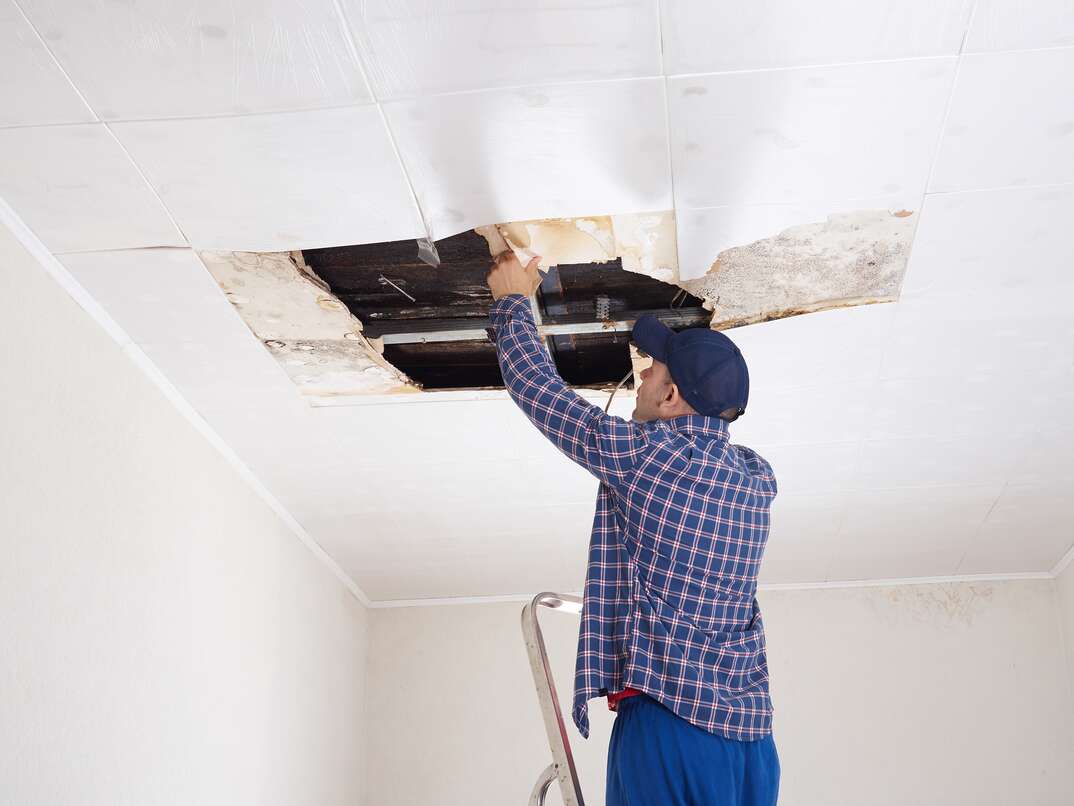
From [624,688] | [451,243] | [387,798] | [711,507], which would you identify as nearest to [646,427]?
[711,507]

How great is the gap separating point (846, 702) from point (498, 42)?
3.77 meters

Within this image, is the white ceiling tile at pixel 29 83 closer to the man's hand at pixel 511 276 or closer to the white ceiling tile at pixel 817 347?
the man's hand at pixel 511 276

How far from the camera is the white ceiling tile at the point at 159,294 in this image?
8.84ft

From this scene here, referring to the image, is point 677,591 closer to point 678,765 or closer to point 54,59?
point 678,765

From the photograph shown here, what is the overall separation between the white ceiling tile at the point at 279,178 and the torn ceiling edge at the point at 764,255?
29 centimetres

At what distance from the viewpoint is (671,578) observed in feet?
6.37

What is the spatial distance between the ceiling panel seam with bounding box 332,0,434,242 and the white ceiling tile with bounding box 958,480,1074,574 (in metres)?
2.67

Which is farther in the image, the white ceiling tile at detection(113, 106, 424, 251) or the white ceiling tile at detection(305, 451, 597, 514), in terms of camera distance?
the white ceiling tile at detection(305, 451, 597, 514)

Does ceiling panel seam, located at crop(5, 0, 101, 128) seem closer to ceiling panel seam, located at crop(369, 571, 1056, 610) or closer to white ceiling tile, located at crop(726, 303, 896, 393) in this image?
white ceiling tile, located at crop(726, 303, 896, 393)

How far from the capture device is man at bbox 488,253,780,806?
6.03ft

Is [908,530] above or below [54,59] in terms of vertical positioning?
below

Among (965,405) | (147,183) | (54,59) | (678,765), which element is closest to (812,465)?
(965,405)

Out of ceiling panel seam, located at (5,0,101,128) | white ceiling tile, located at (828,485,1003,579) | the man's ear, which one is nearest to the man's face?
the man's ear

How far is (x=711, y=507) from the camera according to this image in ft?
6.43
